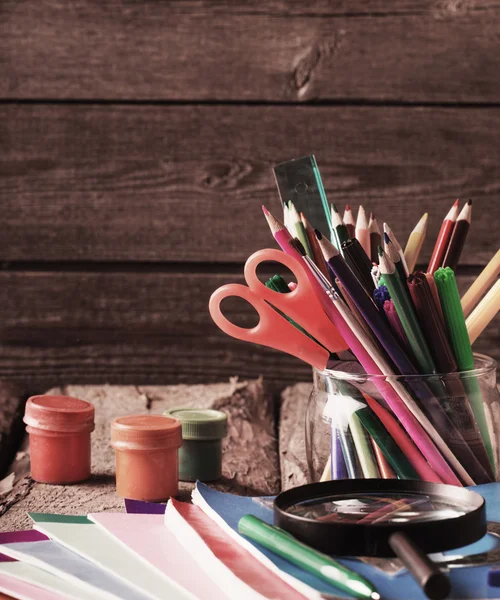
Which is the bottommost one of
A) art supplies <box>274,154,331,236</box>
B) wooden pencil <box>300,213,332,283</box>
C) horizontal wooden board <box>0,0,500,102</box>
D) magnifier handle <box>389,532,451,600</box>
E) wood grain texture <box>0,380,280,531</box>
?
wood grain texture <box>0,380,280,531</box>

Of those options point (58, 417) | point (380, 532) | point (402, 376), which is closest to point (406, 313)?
point (402, 376)

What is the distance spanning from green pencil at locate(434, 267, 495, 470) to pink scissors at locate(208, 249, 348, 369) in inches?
2.6

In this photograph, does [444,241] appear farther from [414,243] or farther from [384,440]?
[384,440]

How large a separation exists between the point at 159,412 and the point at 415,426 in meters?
0.35

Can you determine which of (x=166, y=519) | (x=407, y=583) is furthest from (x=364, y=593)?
(x=166, y=519)

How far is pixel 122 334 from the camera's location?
888 mm

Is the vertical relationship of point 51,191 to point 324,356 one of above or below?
above

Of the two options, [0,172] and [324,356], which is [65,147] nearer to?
[0,172]

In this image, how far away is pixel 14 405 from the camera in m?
0.80

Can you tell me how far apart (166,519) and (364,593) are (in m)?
0.13

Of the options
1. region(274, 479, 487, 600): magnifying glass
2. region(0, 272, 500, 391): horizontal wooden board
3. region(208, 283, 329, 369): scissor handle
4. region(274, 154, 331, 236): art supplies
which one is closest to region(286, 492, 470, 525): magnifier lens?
region(274, 479, 487, 600): magnifying glass

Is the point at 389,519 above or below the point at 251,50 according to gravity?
below

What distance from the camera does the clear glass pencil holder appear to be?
0.44 metres

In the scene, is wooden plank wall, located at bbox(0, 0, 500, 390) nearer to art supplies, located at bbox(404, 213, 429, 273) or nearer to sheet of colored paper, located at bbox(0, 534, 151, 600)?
art supplies, located at bbox(404, 213, 429, 273)
